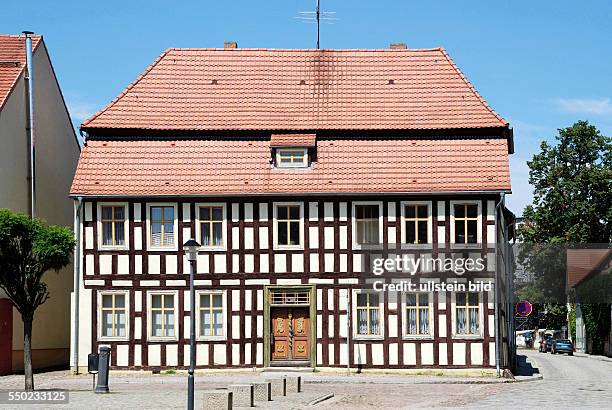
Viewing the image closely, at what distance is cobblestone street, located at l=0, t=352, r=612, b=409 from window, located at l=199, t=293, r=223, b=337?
1.52m

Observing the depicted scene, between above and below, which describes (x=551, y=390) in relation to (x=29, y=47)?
below

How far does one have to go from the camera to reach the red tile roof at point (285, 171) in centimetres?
3925

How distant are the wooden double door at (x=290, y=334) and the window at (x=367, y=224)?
3.06 meters

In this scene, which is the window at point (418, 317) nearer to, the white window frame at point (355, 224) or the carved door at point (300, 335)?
the white window frame at point (355, 224)

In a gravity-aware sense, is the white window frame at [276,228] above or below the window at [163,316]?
above

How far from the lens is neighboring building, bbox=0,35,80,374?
4100 centimetres

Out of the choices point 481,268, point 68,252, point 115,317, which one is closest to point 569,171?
point 481,268

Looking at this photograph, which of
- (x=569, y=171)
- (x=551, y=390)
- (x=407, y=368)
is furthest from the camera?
(x=569, y=171)

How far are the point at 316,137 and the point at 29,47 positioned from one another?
456 inches

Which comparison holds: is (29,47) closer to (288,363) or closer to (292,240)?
(292,240)

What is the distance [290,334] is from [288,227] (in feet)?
11.8

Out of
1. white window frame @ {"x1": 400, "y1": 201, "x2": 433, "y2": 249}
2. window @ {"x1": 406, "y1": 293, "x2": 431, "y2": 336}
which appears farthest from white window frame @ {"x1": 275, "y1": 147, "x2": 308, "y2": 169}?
window @ {"x1": 406, "y1": 293, "x2": 431, "y2": 336}

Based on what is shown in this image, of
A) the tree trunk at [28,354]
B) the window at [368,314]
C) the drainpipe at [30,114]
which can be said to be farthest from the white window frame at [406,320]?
the drainpipe at [30,114]

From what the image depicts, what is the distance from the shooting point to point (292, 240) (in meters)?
39.6
